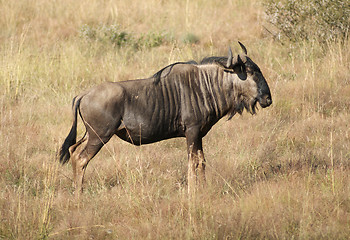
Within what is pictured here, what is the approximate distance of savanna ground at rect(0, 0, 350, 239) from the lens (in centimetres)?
386

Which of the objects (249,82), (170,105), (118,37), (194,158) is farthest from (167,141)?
(118,37)

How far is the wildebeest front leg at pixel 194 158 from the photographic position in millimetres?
4578

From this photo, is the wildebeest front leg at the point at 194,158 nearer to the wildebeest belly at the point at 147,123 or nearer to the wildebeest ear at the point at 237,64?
the wildebeest belly at the point at 147,123

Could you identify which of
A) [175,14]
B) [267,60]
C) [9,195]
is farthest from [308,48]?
[9,195]

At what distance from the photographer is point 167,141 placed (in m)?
6.32

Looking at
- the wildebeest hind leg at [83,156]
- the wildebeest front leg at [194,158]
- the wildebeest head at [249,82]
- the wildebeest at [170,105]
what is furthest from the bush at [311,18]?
the wildebeest hind leg at [83,156]

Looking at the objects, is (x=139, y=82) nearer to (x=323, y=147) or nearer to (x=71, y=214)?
(x=71, y=214)

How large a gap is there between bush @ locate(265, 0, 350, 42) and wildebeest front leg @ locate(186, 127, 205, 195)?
5004 mm

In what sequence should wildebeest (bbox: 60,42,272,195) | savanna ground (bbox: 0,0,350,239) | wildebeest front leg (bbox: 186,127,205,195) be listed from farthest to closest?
1. wildebeest front leg (bbox: 186,127,205,195)
2. wildebeest (bbox: 60,42,272,195)
3. savanna ground (bbox: 0,0,350,239)

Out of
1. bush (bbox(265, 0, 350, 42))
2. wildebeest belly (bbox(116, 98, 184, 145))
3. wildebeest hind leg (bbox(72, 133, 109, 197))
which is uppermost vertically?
bush (bbox(265, 0, 350, 42))

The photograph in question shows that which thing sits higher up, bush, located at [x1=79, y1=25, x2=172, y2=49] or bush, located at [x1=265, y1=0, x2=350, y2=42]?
bush, located at [x1=265, y1=0, x2=350, y2=42]

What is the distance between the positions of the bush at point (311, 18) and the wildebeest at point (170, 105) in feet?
15.1

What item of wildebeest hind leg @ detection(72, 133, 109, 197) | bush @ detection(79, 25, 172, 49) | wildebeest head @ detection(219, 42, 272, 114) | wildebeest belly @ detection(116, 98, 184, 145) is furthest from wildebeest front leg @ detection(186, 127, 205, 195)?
bush @ detection(79, 25, 172, 49)

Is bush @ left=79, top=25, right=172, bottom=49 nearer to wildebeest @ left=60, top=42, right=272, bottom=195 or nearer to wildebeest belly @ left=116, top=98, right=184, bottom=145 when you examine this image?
wildebeest @ left=60, top=42, right=272, bottom=195
